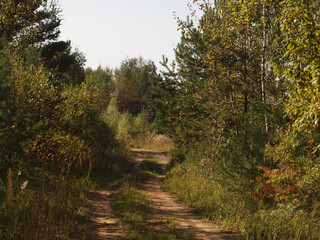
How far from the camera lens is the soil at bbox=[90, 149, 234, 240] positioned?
260 inches

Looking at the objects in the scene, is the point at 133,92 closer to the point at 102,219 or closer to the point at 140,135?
the point at 140,135

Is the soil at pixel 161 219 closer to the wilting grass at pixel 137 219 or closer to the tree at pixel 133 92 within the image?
the wilting grass at pixel 137 219

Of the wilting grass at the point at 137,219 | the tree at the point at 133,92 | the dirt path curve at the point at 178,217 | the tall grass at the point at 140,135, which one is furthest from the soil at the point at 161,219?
the tree at the point at 133,92

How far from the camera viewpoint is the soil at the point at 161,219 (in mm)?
6602

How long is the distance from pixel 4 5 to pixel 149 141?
20406 millimetres

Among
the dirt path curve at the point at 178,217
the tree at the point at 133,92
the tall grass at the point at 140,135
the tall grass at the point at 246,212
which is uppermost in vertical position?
the tree at the point at 133,92

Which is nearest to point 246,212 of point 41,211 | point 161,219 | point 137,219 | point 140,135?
point 161,219

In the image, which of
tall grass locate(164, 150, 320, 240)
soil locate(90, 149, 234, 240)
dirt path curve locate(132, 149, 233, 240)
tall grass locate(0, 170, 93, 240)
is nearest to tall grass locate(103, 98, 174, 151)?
dirt path curve locate(132, 149, 233, 240)

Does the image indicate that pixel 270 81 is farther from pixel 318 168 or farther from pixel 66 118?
pixel 66 118

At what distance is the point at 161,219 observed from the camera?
7.80m

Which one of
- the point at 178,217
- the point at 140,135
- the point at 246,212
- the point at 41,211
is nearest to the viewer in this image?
the point at 41,211

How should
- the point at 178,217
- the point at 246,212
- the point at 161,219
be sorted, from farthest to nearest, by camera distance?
the point at 178,217, the point at 161,219, the point at 246,212

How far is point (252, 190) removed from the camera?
8070 millimetres

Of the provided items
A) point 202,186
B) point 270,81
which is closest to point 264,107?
point 270,81
